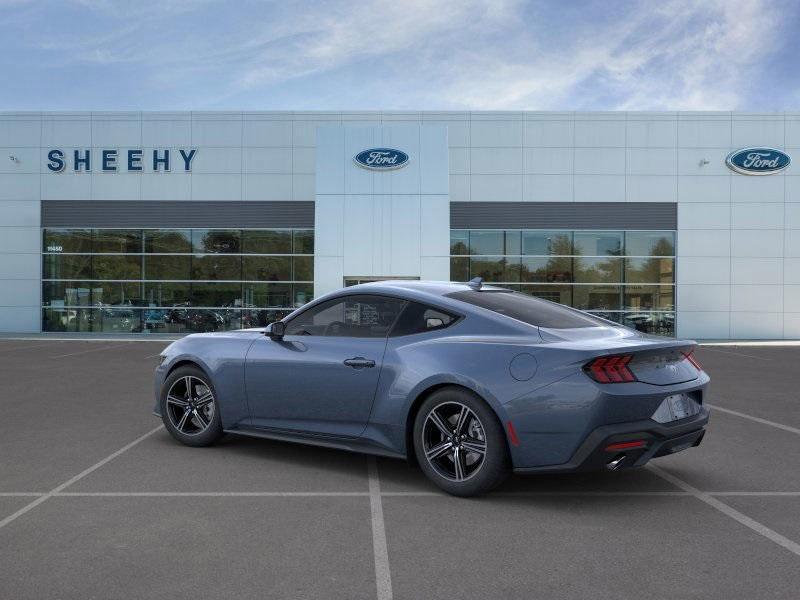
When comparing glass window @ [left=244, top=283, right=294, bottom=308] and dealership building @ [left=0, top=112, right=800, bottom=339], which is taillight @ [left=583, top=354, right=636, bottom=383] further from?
glass window @ [left=244, top=283, right=294, bottom=308]

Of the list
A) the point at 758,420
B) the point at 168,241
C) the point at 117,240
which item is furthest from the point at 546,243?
the point at 758,420

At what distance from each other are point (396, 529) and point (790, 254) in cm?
2816

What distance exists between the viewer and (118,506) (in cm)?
445

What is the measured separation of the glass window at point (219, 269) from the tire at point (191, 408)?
21.9m

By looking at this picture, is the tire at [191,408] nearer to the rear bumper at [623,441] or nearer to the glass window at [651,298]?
the rear bumper at [623,441]

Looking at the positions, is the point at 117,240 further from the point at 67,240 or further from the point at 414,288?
the point at 414,288

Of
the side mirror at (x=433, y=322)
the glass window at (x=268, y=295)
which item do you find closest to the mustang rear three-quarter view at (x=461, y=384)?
the side mirror at (x=433, y=322)

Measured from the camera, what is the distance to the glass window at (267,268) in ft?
90.7

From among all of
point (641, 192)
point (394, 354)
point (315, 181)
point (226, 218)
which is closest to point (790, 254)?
point (641, 192)

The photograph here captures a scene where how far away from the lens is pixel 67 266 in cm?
2855

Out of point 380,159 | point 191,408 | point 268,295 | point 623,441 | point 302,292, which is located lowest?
point 191,408

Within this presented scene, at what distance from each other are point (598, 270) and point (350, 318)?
938 inches

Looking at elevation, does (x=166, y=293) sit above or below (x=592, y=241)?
below

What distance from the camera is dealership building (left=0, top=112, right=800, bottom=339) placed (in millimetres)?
27562
